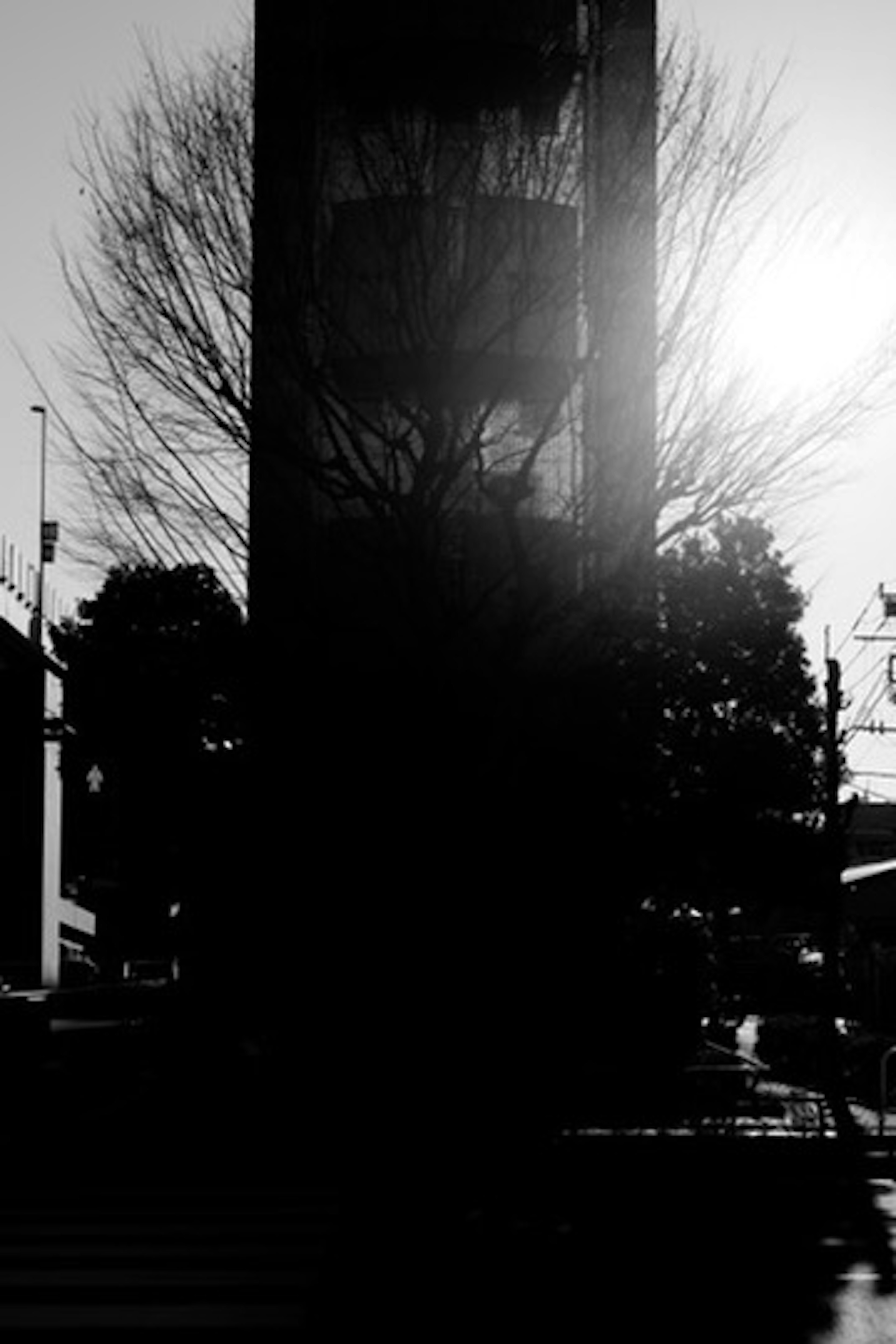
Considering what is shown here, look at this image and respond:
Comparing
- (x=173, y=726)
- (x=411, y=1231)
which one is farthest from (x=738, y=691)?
(x=411, y=1231)

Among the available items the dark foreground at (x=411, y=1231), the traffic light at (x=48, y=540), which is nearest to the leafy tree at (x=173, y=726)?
the dark foreground at (x=411, y=1231)

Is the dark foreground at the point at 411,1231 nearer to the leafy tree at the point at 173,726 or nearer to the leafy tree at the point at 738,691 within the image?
the leafy tree at the point at 173,726

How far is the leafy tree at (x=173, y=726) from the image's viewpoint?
18984 mm

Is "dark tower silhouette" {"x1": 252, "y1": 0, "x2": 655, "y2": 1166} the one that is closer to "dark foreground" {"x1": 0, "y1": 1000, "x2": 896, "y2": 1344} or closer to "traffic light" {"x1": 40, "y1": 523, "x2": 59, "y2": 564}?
"dark foreground" {"x1": 0, "y1": 1000, "x2": 896, "y2": 1344}

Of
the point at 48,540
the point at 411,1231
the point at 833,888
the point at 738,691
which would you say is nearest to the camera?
the point at 411,1231

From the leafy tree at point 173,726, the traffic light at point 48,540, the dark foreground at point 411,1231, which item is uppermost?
the traffic light at point 48,540

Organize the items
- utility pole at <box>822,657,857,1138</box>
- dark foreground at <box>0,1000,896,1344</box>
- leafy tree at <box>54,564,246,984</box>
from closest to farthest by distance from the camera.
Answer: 1. dark foreground at <box>0,1000,896,1344</box>
2. leafy tree at <box>54,564,246,984</box>
3. utility pole at <box>822,657,857,1138</box>

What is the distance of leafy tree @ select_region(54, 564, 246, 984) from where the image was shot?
62.3 feet

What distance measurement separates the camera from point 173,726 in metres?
22.1

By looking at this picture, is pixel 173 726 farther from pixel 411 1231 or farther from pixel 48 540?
pixel 48 540

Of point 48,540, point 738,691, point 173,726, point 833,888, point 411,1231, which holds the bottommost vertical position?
point 411,1231

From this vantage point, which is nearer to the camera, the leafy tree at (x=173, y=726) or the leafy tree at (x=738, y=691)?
the leafy tree at (x=173, y=726)

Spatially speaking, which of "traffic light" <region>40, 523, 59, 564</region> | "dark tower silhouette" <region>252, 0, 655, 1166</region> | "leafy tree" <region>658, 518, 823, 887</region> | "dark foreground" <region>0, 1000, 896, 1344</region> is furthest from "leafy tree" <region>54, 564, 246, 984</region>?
"traffic light" <region>40, 523, 59, 564</region>

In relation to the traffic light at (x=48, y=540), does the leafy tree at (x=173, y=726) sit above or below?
below
